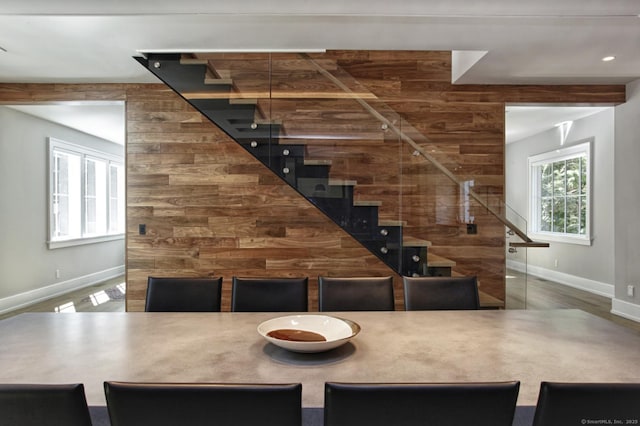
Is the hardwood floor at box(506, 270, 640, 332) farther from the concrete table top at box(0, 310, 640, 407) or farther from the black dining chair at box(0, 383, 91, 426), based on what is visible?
the black dining chair at box(0, 383, 91, 426)

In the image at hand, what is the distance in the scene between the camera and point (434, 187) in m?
3.65

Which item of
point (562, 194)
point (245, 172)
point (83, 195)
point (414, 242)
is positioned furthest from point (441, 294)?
point (83, 195)

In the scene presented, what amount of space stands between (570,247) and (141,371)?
7.08m

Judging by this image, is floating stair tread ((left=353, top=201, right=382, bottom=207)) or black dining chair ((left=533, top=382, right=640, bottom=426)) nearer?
black dining chair ((left=533, top=382, right=640, bottom=426))

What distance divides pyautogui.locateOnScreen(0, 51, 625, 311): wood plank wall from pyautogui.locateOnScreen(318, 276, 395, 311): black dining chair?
1940mm

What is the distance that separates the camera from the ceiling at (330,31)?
2.69 meters

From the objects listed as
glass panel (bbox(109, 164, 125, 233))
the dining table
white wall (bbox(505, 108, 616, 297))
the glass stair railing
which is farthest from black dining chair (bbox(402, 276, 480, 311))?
glass panel (bbox(109, 164, 125, 233))

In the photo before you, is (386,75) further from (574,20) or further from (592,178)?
(592,178)

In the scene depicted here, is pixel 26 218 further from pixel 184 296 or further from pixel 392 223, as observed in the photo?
pixel 392 223

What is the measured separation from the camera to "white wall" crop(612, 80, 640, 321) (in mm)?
4242

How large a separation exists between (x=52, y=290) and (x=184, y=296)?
456 centimetres

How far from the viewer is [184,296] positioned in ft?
7.46

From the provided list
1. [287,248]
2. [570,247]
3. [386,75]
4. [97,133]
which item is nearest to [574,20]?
[386,75]

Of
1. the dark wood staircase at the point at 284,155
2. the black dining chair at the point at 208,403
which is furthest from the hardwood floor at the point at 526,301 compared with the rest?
the black dining chair at the point at 208,403
